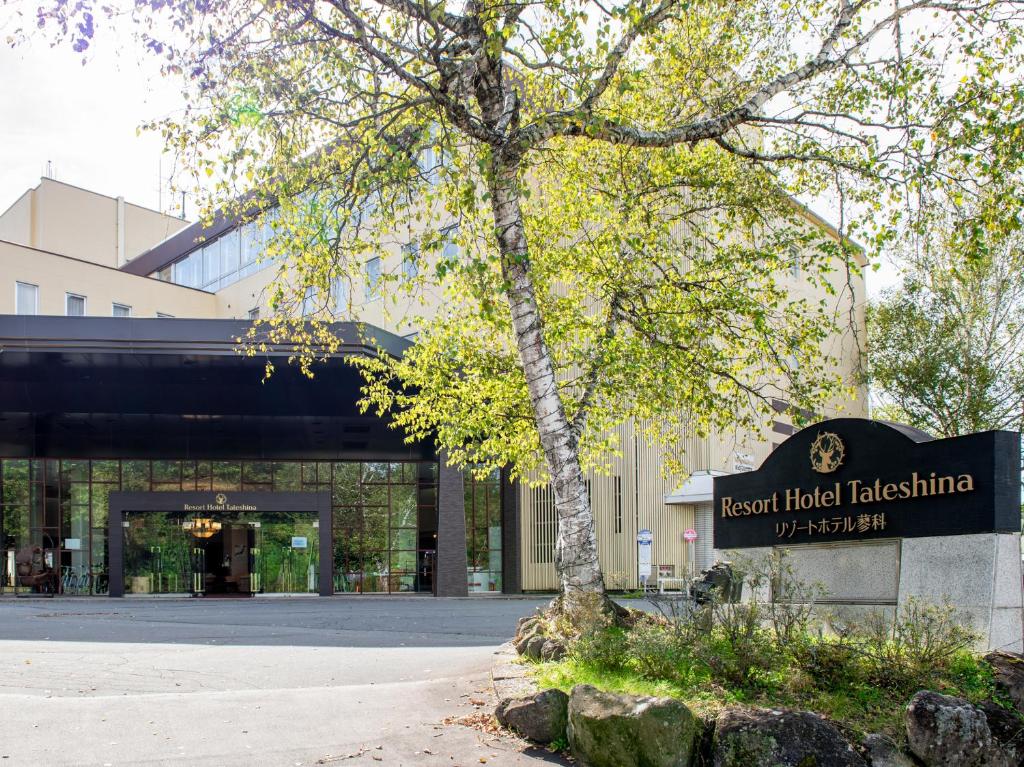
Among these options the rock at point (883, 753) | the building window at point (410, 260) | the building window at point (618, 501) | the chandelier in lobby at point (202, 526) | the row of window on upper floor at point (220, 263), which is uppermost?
the row of window on upper floor at point (220, 263)

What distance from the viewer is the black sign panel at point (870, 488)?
8641mm

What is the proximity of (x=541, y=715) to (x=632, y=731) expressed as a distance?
1.05 meters

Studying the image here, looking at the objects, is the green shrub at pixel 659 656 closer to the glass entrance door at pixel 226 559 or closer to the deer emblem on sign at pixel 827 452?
the deer emblem on sign at pixel 827 452

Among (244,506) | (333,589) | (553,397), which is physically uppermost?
(553,397)

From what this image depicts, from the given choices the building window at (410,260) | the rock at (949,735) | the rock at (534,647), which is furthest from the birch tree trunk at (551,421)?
A: the rock at (949,735)

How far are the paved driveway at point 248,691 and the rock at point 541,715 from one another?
154 mm

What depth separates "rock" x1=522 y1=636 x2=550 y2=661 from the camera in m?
9.81

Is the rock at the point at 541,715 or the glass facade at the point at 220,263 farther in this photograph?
the glass facade at the point at 220,263

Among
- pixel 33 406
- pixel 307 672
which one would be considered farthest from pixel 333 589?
pixel 307 672

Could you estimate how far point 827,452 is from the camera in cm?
1023

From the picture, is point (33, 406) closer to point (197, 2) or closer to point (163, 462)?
point (163, 462)

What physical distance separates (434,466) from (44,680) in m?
25.1

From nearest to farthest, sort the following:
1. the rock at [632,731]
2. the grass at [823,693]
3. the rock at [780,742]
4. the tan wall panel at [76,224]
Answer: the rock at [780,742], the rock at [632,731], the grass at [823,693], the tan wall panel at [76,224]

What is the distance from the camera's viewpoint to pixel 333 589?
34.7 m
